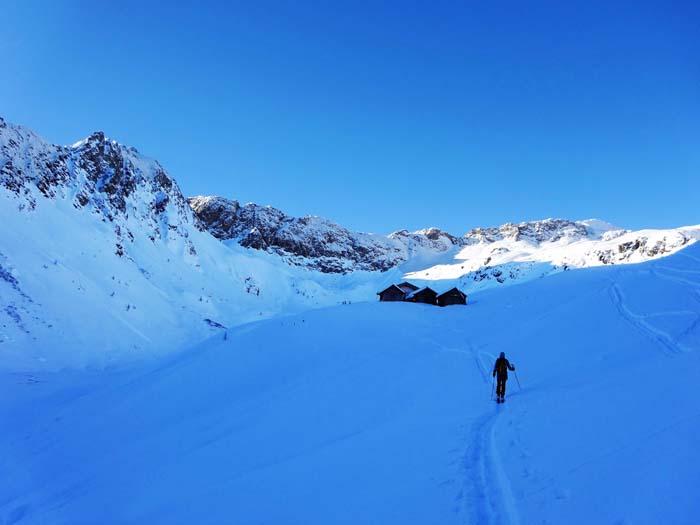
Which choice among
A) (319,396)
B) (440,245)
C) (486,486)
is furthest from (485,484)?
(440,245)

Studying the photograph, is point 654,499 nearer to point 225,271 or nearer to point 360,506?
point 360,506

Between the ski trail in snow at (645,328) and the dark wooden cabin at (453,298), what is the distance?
1548 centimetres

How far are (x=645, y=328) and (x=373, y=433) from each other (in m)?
13.7

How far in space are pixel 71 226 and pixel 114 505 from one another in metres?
30.4

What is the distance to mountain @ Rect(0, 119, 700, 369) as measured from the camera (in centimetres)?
2109

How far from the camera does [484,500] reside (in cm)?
510

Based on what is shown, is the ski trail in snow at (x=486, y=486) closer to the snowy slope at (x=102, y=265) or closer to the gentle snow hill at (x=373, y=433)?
the gentle snow hill at (x=373, y=433)

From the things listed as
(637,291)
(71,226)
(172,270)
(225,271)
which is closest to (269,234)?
(225,271)

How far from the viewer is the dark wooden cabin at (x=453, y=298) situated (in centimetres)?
3889

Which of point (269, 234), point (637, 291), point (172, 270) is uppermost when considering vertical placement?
point (269, 234)

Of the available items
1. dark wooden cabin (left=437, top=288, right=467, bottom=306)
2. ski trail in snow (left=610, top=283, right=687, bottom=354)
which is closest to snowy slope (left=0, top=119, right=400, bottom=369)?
dark wooden cabin (left=437, top=288, right=467, bottom=306)

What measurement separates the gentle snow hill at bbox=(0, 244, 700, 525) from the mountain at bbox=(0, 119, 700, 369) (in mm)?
4589

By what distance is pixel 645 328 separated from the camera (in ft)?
52.6

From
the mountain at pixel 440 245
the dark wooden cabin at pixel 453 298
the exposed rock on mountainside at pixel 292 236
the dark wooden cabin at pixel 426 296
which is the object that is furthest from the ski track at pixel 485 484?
the exposed rock on mountainside at pixel 292 236
